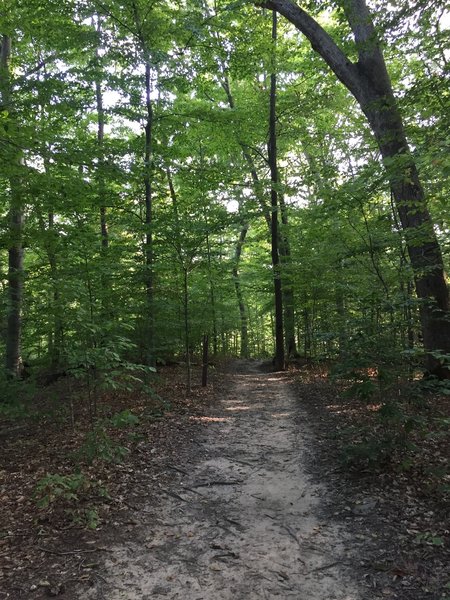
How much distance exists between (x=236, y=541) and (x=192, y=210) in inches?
336

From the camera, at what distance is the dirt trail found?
3.06 meters

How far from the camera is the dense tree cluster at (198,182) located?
19.9ft

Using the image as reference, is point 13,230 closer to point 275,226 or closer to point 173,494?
point 173,494

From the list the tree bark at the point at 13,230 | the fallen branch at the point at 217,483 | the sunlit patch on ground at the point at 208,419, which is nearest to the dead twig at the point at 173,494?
the fallen branch at the point at 217,483

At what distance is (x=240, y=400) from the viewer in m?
10.2

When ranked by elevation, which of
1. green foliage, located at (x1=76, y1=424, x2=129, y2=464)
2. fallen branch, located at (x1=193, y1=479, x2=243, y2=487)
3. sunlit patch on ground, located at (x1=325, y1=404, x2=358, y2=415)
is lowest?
fallen branch, located at (x1=193, y1=479, x2=243, y2=487)

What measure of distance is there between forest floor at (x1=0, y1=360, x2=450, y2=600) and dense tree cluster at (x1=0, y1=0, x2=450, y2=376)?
1.60 metres

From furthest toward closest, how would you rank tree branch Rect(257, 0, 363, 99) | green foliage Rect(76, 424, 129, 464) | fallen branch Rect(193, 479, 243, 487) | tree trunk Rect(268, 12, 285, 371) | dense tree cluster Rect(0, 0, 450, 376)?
tree trunk Rect(268, 12, 285, 371), tree branch Rect(257, 0, 363, 99), dense tree cluster Rect(0, 0, 450, 376), green foliage Rect(76, 424, 129, 464), fallen branch Rect(193, 479, 243, 487)

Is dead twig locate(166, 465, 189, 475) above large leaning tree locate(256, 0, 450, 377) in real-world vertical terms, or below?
below

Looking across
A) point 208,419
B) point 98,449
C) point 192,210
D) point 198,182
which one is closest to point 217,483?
point 98,449

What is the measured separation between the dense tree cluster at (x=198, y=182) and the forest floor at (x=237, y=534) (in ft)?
5.26

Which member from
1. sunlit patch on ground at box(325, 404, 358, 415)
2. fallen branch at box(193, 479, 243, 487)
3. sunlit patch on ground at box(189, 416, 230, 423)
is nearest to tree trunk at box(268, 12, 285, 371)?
sunlit patch on ground at box(325, 404, 358, 415)

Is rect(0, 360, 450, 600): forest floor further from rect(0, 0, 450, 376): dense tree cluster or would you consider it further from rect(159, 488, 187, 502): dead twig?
rect(0, 0, 450, 376): dense tree cluster

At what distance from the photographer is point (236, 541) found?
370 centimetres
